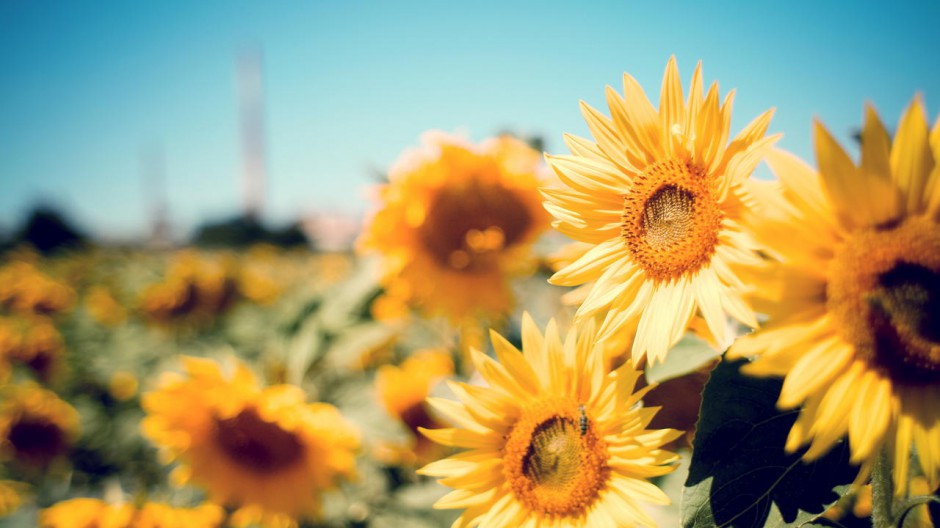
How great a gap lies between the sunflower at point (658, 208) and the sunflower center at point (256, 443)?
1600 millimetres

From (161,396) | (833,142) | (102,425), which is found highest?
(833,142)

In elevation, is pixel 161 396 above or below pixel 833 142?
below

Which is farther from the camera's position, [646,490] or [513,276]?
[513,276]

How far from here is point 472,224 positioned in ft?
7.42

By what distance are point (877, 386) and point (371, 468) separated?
2655 mm

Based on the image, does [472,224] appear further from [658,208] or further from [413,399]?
[658,208]

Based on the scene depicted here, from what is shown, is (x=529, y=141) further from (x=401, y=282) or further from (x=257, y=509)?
A: (x=257, y=509)

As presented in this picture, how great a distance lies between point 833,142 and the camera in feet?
1.97

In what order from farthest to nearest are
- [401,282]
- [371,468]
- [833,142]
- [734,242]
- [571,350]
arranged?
1. [371,468]
2. [401,282]
3. [571,350]
4. [734,242]
5. [833,142]

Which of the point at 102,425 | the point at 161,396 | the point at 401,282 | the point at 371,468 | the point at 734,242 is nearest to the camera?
the point at 734,242

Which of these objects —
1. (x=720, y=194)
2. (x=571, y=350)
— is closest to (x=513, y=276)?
(x=571, y=350)

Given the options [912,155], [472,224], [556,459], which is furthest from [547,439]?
[472,224]

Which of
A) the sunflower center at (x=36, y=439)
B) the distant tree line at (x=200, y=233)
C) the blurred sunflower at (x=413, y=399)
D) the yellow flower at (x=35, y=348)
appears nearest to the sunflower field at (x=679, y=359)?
the blurred sunflower at (x=413, y=399)

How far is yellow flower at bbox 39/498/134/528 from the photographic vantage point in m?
1.78
